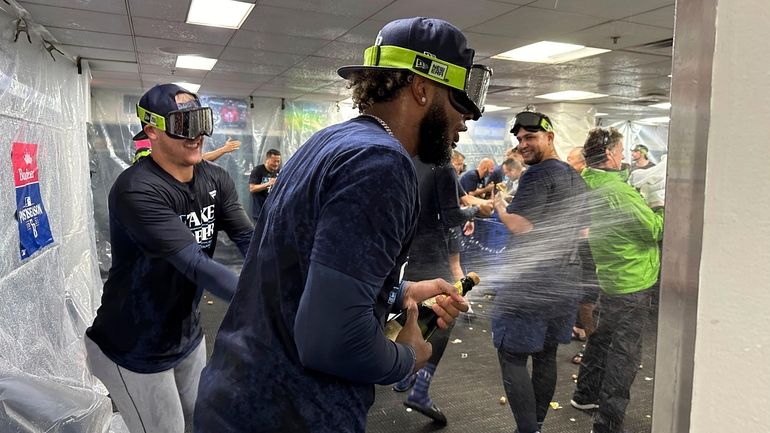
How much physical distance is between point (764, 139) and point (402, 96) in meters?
0.73

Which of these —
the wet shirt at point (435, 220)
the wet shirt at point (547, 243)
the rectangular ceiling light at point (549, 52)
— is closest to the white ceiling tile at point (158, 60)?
the rectangular ceiling light at point (549, 52)

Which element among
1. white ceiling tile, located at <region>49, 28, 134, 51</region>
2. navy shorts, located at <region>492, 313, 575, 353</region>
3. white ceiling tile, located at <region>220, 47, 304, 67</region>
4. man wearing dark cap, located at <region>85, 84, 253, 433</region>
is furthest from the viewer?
white ceiling tile, located at <region>220, 47, 304, 67</region>

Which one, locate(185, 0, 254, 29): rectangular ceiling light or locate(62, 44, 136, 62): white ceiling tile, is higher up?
locate(185, 0, 254, 29): rectangular ceiling light

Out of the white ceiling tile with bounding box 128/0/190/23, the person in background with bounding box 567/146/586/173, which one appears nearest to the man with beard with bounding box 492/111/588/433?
the person in background with bounding box 567/146/586/173

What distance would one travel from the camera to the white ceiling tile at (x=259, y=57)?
190 inches

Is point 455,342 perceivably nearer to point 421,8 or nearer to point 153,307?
point 421,8

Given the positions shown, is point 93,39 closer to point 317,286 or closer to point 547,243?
point 547,243

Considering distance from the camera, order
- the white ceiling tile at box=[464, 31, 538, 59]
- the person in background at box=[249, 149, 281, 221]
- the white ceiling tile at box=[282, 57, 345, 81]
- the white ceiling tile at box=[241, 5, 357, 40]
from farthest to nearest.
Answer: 1. the person in background at box=[249, 149, 281, 221]
2. the white ceiling tile at box=[282, 57, 345, 81]
3. the white ceiling tile at box=[464, 31, 538, 59]
4. the white ceiling tile at box=[241, 5, 357, 40]

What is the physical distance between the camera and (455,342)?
431 cm

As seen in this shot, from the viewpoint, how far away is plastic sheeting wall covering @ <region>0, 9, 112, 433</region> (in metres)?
1.76

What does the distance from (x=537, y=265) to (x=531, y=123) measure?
0.64 m

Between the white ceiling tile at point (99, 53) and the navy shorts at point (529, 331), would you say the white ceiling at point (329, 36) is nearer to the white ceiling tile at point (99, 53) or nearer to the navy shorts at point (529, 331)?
the white ceiling tile at point (99, 53)

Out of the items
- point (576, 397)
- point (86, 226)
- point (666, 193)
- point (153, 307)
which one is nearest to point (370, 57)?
point (666, 193)

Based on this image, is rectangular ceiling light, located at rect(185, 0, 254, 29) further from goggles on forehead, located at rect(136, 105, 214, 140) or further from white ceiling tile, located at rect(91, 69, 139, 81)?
white ceiling tile, located at rect(91, 69, 139, 81)
